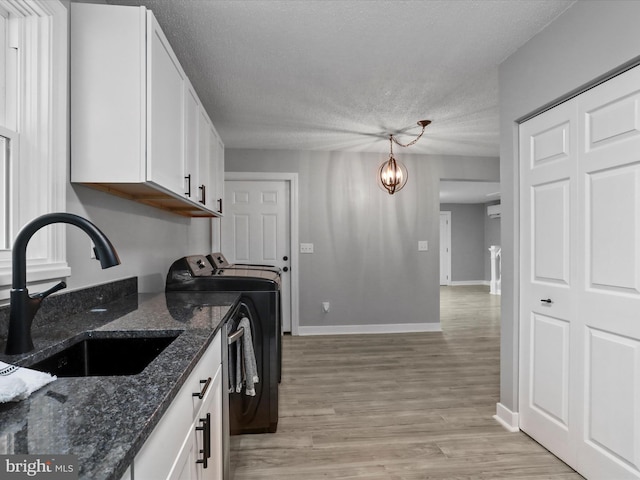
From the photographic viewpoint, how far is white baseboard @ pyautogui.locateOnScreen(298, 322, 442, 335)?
4488 millimetres

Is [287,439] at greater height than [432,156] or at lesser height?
lesser

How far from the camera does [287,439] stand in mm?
2105

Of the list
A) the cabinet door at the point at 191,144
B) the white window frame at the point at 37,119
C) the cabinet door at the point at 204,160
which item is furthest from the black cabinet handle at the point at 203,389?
the cabinet door at the point at 204,160

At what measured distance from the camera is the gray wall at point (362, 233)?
14.8 feet

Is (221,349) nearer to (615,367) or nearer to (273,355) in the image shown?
(273,355)

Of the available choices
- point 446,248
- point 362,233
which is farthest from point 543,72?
point 446,248

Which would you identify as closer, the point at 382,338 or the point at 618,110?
the point at 618,110

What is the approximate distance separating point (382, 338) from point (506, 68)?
9.98ft

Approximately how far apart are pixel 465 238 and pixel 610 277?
8.42 m

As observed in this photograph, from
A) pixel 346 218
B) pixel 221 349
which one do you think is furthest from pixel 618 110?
pixel 346 218

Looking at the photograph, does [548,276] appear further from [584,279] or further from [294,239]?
[294,239]

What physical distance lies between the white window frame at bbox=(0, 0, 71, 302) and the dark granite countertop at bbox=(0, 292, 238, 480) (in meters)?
0.40

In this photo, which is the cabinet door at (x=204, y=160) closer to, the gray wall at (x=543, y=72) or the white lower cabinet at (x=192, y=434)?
the white lower cabinet at (x=192, y=434)

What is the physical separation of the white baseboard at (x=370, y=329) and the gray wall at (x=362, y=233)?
0.05m
